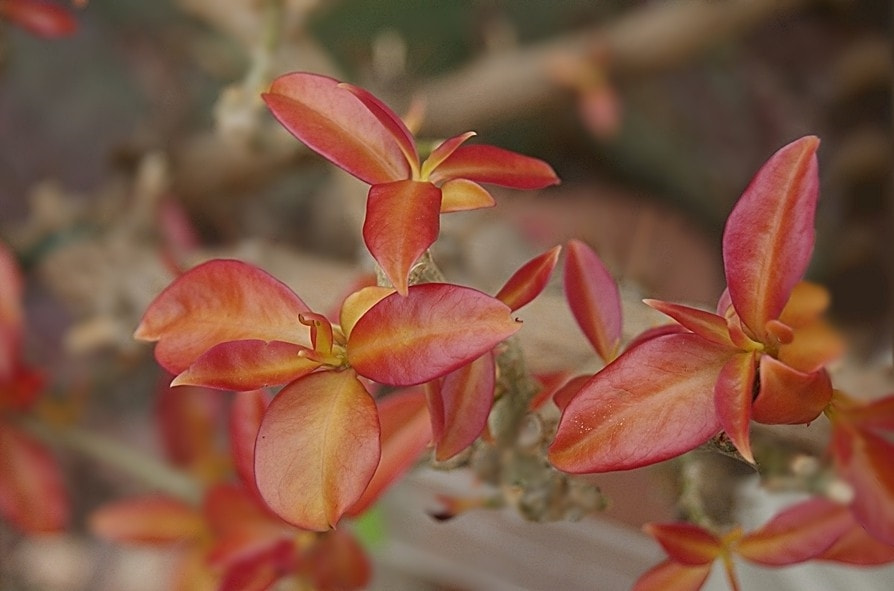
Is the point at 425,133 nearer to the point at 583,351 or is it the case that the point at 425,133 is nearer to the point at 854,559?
the point at 583,351

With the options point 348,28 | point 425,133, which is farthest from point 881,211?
point 348,28

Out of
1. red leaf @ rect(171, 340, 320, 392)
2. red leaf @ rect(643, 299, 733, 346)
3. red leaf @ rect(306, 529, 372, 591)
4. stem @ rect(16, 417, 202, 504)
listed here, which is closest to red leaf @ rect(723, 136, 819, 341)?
red leaf @ rect(643, 299, 733, 346)

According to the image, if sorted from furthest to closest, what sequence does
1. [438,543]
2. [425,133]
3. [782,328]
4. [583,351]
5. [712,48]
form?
[712,48]
[425,133]
[438,543]
[583,351]
[782,328]

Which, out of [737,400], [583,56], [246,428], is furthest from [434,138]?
[737,400]

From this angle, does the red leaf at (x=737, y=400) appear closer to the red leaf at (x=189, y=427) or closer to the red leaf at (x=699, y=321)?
the red leaf at (x=699, y=321)

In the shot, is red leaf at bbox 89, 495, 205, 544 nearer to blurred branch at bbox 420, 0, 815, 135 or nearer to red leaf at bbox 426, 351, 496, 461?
red leaf at bbox 426, 351, 496, 461

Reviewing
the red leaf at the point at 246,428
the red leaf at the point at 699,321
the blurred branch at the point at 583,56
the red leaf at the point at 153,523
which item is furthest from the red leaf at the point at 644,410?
the blurred branch at the point at 583,56
